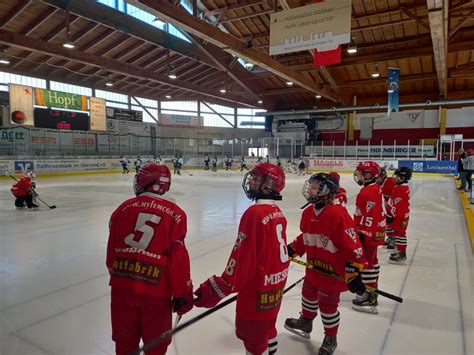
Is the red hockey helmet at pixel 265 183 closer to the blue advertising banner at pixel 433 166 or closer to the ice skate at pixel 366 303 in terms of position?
the ice skate at pixel 366 303

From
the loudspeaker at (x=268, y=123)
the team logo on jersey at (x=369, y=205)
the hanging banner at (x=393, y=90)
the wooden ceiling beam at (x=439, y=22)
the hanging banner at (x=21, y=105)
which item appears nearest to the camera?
the team logo on jersey at (x=369, y=205)

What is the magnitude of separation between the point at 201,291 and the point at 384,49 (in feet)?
61.9

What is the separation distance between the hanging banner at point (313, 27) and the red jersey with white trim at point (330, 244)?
192 inches

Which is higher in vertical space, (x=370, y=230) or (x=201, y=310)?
(x=370, y=230)

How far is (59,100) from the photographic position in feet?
59.8

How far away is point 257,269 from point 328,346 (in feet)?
3.29

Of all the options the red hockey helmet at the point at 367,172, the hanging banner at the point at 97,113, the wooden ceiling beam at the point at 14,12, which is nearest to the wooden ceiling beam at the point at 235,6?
the wooden ceiling beam at the point at 14,12

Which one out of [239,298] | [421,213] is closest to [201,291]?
[239,298]

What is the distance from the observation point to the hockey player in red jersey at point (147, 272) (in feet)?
5.00

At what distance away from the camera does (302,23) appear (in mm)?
6402

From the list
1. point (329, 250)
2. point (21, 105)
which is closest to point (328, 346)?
point (329, 250)

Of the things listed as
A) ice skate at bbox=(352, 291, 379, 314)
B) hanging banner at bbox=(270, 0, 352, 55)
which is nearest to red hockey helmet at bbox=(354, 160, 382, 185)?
ice skate at bbox=(352, 291, 379, 314)

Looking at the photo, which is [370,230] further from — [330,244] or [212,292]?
[212,292]

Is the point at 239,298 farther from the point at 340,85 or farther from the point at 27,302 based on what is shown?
the point at 340,85
